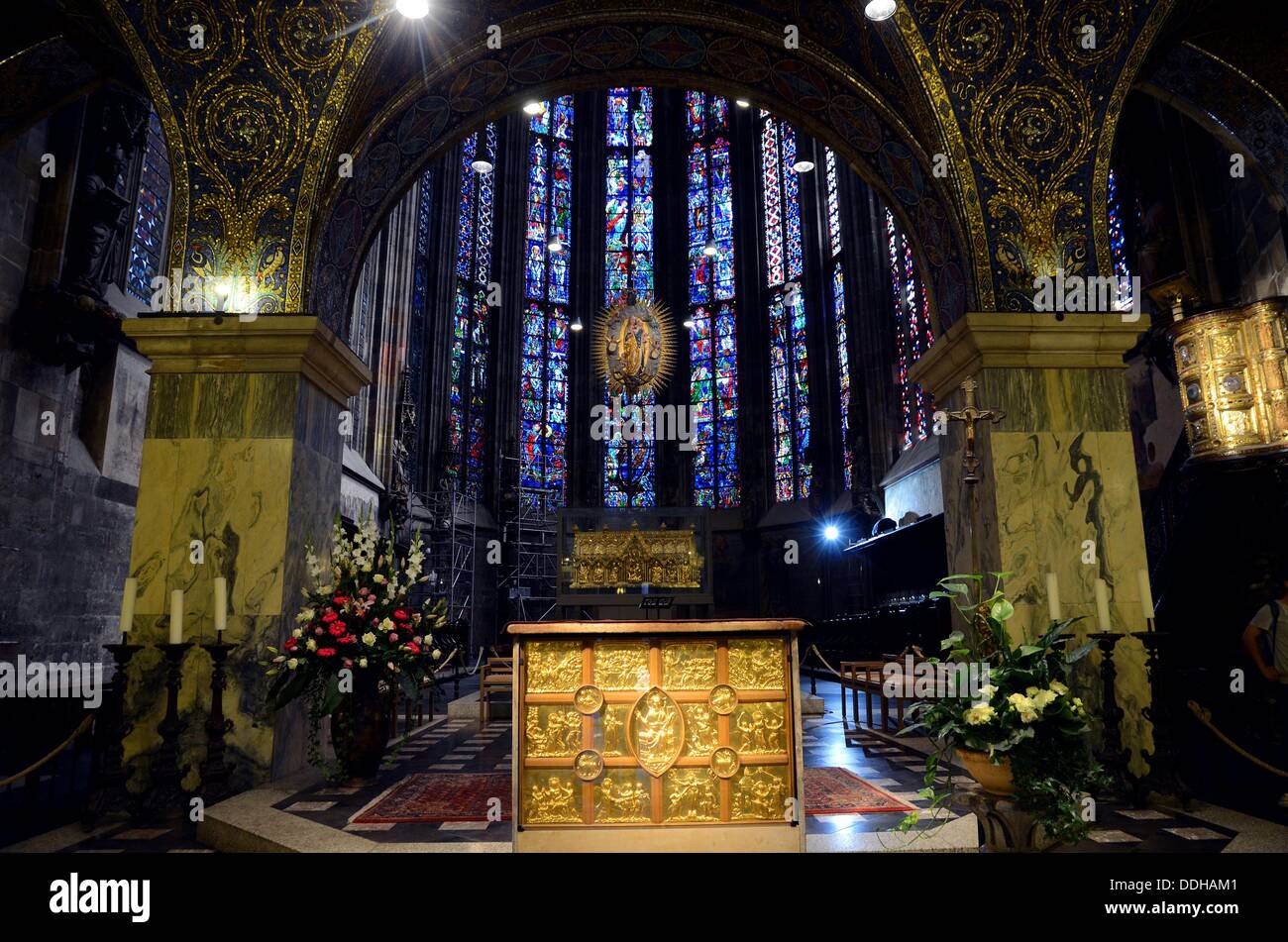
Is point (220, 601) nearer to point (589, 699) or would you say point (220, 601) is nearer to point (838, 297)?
point (589, 699)

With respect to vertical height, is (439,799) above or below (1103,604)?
below

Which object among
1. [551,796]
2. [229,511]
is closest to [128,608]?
[229,511]

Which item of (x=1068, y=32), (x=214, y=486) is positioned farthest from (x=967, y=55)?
(x=214, y=486)

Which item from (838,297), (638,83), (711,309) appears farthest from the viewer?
(711,309)

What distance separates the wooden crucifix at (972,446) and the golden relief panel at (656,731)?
2.93m

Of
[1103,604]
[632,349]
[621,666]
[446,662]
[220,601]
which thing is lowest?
[446,662]

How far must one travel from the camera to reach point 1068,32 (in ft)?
20.8

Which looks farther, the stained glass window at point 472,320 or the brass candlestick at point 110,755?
the stained glass window at point 472,320

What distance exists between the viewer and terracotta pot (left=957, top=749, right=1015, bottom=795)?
3.09m

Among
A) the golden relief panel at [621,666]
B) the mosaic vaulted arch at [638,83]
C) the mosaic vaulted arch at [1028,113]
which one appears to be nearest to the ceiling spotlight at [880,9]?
the mosaic vaulted arch at [1028,113]

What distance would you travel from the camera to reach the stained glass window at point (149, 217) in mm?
9438

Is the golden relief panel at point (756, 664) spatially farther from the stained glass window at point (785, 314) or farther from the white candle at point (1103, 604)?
the stained glass window at point (785, 314)

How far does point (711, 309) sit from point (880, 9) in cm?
1453

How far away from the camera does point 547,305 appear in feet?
67.5
